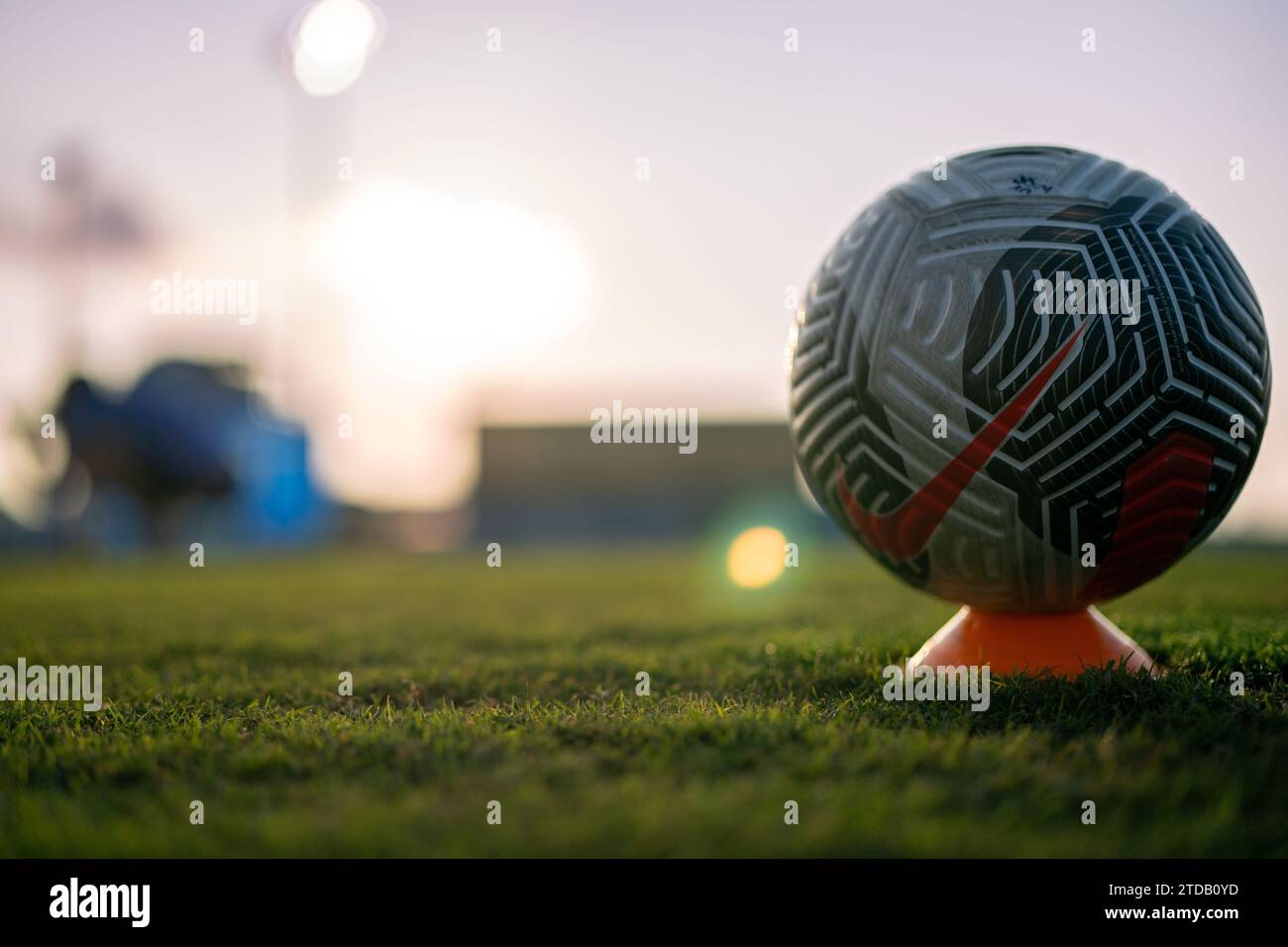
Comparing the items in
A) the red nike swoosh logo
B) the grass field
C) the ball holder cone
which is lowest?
the grass field

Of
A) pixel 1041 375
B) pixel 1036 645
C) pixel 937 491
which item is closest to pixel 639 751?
pixel 937 491

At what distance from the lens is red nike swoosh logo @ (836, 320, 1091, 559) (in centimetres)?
333

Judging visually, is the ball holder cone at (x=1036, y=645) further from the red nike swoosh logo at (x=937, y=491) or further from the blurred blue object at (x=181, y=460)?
the blurred blue object at (x=181, y=460)

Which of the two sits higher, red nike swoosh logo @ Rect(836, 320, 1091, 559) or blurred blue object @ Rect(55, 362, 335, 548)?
blurred blue object @ Rect(55, 362, 335, 548)

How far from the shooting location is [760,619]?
6801 millimetres

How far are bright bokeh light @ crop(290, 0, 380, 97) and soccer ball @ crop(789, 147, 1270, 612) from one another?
18.4m

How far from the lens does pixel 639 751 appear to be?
2854 mm

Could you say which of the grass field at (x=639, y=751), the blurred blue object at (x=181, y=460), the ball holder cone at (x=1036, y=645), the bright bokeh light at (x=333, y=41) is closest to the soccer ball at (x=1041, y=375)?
the ball holder cone at (x=1036, y=645)

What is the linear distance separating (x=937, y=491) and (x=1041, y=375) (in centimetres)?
58

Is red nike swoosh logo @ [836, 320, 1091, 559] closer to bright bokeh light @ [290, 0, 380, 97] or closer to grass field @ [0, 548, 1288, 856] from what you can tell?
grass field @ [0, 548, 1288, 856]

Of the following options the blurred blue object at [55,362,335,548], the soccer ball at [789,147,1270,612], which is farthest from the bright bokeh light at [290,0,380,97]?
the soccer ball at [789,147,1270,612]

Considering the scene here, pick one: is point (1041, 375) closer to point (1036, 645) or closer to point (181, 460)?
point (1036, 645)
